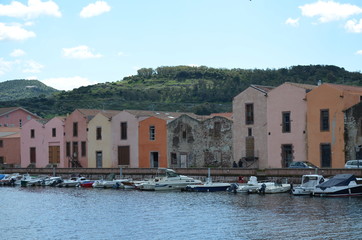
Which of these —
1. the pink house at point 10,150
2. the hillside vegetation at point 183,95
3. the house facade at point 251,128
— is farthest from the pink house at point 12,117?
the house facade at point 251,128

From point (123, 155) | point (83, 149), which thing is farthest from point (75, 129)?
point (123, 155)

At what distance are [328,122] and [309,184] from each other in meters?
10.6

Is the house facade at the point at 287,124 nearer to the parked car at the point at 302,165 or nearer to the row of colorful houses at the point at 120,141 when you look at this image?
the parked car at the point at 302,165

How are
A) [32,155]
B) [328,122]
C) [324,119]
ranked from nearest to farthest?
[328,122] < [324,119] < [32,155]

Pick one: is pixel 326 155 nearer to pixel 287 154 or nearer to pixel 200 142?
pixel 287 154

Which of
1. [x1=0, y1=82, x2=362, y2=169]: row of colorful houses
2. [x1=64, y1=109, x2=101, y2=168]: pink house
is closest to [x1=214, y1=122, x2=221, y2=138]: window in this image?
[x1=0, y1=82, x2=362, y2=169]: row of colorful houses

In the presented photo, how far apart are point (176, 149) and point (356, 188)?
27199 millimetres

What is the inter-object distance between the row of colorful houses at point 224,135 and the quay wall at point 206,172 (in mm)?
4342

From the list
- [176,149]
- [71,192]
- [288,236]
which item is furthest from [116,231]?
[176,149]

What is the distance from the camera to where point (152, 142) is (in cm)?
7644

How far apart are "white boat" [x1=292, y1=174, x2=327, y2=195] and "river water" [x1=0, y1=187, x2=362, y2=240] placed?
0.87m

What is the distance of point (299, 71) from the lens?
146 m

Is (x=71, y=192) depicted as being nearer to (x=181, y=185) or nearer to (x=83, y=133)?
(x=181, y=185)

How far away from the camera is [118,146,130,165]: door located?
7919cm
